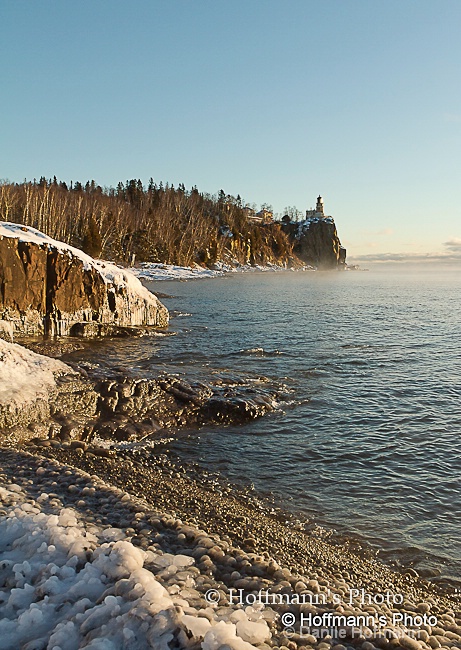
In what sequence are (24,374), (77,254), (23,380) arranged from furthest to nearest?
(77,254) → (24,374) → (23,380)

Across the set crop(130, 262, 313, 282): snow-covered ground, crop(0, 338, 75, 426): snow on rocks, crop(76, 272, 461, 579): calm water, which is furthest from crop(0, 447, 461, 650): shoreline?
crop(130, 262, 313, 282): snow-covered ground

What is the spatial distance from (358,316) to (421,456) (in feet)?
90.7

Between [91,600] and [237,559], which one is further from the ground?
[91,600]

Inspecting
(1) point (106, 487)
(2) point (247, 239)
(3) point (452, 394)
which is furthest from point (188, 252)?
(1) point (106, 487)

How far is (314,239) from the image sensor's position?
611ft

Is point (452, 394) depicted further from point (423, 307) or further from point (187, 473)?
point (423, 307)

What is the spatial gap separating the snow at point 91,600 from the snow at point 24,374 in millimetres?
5669

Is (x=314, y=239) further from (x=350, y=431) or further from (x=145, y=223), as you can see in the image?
(x=350, y=431)

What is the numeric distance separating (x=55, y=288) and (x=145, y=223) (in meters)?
83.9

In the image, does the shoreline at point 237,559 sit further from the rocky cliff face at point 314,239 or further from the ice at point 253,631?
the rocky cliff face at point 314,239

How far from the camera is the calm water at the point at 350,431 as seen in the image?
24.3ft

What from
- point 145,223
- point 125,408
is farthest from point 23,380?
point 145,223

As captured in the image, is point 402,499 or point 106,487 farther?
point 402,499

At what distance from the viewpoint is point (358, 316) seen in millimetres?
36625
